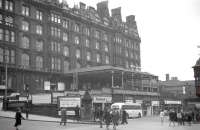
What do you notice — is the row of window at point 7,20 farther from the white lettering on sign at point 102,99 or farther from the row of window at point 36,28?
the white lettering on sign at point 102,99

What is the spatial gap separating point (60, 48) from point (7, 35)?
615 inches

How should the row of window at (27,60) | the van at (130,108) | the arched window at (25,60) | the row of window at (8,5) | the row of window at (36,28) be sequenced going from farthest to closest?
the row of window at (36,28), the arched window at (25,60), the row of window at (8,5), the row of window at (27,60), the van at (130,108)

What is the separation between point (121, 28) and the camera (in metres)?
101

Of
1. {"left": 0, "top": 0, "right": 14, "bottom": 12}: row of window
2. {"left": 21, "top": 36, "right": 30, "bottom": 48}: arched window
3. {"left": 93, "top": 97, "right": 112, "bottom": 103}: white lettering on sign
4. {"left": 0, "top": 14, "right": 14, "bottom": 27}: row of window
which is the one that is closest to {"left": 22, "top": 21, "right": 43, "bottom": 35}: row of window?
{"left": 21, "top": 36, "right": 30, "bottom": 48}: arched window

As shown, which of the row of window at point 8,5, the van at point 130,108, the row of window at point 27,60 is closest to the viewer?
the van at point 130,108

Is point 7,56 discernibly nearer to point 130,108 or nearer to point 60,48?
point 60,48

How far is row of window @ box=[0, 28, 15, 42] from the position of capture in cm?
6253

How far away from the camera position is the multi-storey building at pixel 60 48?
6395cm

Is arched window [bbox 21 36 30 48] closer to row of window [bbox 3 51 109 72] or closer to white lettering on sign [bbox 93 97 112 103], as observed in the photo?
row of window [bbox 3 51 109 72]

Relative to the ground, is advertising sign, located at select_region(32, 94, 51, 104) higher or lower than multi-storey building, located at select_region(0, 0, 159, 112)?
lower

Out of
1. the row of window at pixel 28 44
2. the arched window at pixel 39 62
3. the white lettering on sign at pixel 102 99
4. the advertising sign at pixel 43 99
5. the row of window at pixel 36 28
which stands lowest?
the white lettering on sign at pixel 102 99

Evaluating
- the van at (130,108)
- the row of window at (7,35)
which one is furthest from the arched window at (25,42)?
the van at (130,108)

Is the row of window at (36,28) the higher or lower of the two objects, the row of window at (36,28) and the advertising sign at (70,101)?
the higher

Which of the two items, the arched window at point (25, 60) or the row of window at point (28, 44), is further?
the row of window at point (28, 44)
